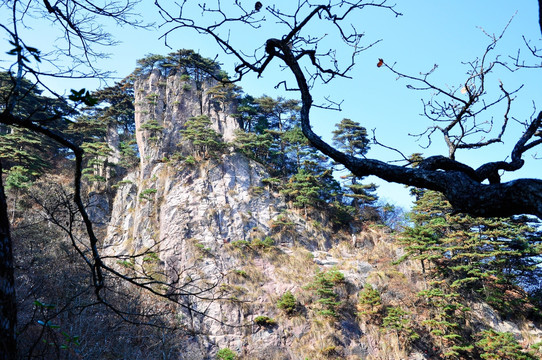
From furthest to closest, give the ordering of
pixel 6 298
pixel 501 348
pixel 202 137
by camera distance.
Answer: pixel 202 137 < pixel 501 348 < pixel 6 298

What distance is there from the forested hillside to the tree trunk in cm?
757

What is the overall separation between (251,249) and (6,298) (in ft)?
60.0

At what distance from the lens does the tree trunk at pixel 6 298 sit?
1.18 m

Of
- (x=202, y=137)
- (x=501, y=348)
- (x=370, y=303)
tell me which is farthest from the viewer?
(x=202, y=137)

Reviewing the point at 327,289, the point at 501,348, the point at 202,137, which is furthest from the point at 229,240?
the point at 501,348

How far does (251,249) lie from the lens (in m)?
19.2

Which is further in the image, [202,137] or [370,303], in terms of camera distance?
[202,137]

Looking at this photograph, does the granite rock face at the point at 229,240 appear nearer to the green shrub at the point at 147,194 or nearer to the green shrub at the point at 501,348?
the green shrub at the point at 147,194

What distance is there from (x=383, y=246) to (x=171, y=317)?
43.0 ft

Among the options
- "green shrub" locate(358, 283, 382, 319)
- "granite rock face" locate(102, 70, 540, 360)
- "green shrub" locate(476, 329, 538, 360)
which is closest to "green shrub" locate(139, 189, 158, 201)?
"granite rock face" locate(102, 70, 540, 360)

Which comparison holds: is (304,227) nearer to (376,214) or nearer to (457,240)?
(376,214)

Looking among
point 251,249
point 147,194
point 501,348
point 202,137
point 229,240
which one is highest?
point 202,137

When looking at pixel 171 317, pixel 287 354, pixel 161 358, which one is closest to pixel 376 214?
pixel 287 354

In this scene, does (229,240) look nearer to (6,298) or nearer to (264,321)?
(264,321)
